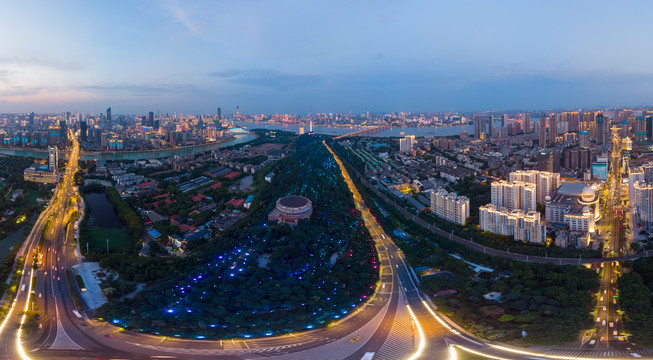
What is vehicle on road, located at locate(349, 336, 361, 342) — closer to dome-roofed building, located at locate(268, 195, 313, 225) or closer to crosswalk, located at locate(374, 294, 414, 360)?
crosswalk, located at locate(374, 294, 414, 360)

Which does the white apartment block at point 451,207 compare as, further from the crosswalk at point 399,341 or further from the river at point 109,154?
the river at point 109,154

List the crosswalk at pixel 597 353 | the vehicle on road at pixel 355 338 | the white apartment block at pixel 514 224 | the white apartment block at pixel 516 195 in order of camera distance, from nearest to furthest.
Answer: the crosswalk at pixel 597 353
the vehicle on road at pixel 355 338
the white apartment block at pixel 514 224
the white apartment block at pixel 516 195

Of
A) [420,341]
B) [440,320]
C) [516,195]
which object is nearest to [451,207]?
[516,195]

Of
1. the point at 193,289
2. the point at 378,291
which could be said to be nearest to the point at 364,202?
the point at 378,291

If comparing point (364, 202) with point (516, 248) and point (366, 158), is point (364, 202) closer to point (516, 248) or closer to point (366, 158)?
point (516, 248)

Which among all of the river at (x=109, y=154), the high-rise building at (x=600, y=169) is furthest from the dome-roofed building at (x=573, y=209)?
the river at (x=109, y=154)

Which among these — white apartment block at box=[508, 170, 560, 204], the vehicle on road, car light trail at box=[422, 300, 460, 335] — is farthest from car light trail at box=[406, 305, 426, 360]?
white apartment block at box=[508, 170, 560, 204]
